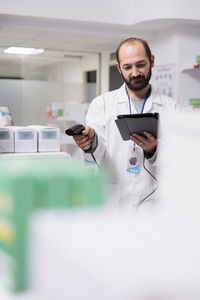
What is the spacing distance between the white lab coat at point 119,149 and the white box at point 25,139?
4.35 feet

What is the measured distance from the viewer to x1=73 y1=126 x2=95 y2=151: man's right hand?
6.75ft

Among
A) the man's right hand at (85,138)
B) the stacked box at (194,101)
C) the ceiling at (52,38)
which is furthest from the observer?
the stacked box at (194,101)

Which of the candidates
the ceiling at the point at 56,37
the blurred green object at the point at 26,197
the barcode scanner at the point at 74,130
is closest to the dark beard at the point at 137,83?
the barcode scanner at the point at 74,130

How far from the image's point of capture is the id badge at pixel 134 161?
224cm

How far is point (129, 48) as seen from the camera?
229 cm

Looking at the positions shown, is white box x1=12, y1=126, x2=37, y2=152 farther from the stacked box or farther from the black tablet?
the stacked box

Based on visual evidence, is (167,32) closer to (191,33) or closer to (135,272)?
(191,33)

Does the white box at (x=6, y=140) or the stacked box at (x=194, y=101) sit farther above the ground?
the stacked box at (x=194, y=101)

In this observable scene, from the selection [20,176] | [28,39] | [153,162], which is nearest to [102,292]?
[20,176]

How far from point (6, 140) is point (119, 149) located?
1.53m

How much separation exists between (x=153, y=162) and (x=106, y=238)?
5.64 feet

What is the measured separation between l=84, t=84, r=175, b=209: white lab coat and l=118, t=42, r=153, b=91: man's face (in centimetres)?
11

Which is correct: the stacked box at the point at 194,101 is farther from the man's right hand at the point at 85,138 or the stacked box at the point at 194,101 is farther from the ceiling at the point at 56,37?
the man's right hand at the point at 85,138

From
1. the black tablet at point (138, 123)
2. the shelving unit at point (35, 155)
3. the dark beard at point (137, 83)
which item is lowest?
the shelving unit at point (35, 155)
